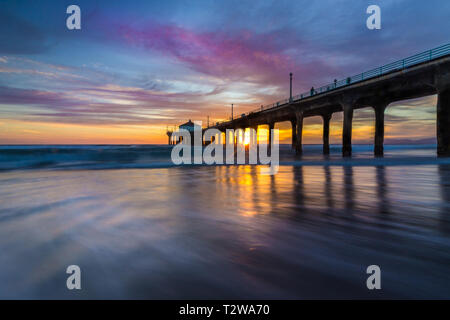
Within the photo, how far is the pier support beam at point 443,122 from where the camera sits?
68.8 ft

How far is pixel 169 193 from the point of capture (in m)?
8.68

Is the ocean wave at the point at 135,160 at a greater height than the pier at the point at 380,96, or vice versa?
the pier at the point at 380,96

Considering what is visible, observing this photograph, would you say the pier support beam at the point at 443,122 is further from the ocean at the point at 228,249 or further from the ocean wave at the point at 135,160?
the ocean at the point at 228,249

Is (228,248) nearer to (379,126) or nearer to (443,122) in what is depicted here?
(443,122)

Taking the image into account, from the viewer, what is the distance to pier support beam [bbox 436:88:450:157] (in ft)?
68.8

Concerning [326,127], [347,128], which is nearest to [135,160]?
[347,128]

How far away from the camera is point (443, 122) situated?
21359mm

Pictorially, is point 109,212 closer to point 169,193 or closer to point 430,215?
point 169,193

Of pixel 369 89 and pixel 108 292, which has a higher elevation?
pixel 369 89

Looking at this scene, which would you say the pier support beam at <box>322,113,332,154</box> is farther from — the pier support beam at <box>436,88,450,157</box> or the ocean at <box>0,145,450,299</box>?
the ocean at <box>0,145,450,299</box>

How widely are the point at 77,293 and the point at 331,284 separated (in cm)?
277

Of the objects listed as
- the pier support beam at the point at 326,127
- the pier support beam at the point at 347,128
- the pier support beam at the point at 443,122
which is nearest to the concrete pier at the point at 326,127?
the pier support beam at the point at 326,127

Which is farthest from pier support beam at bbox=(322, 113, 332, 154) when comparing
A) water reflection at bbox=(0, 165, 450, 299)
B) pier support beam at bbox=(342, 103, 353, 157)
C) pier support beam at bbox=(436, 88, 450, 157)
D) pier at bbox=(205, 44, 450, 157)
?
water reflection at bbox=(0, 165, 450, 299)
